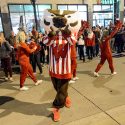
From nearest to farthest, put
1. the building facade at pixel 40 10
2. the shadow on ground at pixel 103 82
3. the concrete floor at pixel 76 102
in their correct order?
the concrete floor at pixel 76 102, the shadow on ground at pixel 103 82, the building facade at pixel 40 10

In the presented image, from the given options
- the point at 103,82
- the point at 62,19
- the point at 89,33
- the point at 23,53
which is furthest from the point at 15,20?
the point at 62,19

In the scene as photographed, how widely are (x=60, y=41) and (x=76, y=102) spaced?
1582mm

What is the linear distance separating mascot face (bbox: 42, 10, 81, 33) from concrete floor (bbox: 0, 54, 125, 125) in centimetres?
164

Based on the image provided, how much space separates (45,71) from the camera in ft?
26.7

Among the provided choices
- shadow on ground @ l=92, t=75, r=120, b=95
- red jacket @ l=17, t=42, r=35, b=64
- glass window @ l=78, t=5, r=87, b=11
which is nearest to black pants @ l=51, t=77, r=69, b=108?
shadow on ground @ l=92, t=75, r=120, b=95

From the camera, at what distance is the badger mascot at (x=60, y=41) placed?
13.0 ft

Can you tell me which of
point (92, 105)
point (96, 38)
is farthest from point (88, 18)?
point (92, 105)

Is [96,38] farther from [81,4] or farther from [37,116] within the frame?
[81,4]

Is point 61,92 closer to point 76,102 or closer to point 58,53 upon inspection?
point 58,53

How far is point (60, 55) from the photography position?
162 inches

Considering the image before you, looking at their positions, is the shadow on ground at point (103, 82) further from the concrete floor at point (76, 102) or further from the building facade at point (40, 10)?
the building facade at point (40, 10)

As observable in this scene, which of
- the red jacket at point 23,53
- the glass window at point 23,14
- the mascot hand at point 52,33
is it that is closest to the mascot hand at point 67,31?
the mascot hand at point 52,33

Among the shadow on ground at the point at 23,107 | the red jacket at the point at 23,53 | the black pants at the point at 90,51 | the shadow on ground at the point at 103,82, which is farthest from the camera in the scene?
the black pants at the point at 90,51

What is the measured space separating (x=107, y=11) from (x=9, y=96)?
18835 mm
